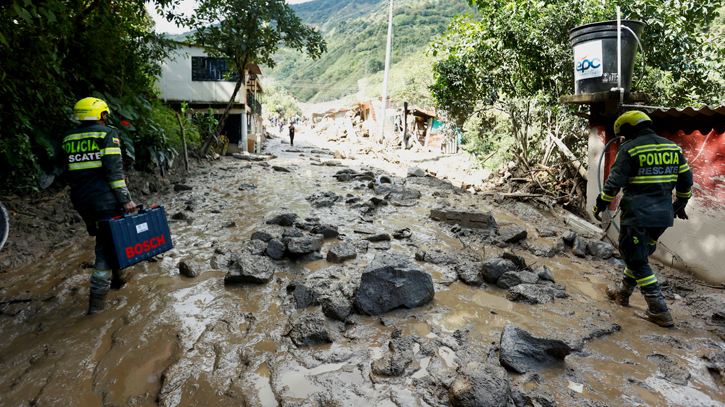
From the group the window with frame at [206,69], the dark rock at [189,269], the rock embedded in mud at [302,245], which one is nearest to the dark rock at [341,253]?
the rock embedded in mud at [302,245]

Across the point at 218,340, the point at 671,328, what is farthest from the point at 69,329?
the point at 671,328

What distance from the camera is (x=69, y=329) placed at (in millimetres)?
2941

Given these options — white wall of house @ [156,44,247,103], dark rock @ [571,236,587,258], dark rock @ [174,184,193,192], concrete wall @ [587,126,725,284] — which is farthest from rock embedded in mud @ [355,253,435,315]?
white wall of house @ [156,44,247,103]

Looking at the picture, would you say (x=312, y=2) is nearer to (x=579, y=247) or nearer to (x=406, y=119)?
(x=406, y=119)

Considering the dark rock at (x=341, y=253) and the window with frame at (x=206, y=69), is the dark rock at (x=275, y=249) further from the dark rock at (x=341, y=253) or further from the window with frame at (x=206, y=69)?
the window with frame at (x=206, y=69)

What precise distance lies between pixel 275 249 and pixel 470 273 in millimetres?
2273

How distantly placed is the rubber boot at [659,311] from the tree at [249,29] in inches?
478

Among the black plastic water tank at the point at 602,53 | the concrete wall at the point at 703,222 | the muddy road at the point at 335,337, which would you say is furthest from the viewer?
the black plastic water tank at the point at 602,53

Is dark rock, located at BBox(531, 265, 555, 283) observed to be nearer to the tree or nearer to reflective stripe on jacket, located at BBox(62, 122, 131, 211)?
reflective stripe on jacket, located at BBox(62, 122, 131, 211)

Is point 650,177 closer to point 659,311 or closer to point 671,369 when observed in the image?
point 659,311

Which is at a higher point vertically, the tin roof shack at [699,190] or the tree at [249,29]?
the tree at [249,29]

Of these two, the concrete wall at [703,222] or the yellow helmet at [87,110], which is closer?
the yellow helmet at [87,110]

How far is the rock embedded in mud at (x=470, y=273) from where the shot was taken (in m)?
3.88

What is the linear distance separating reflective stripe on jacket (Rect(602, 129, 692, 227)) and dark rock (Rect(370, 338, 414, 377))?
2.38 meters
